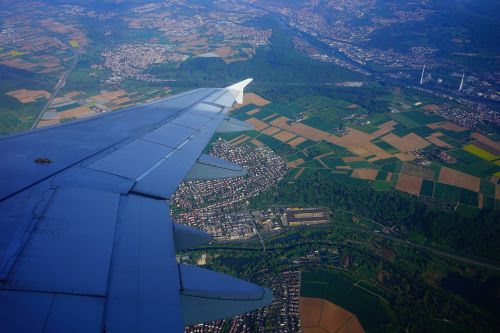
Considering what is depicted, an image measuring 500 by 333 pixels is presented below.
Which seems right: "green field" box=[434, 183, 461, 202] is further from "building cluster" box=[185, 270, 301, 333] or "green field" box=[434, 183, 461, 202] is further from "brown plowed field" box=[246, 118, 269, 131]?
"brown plowed field" box=[246, 118, 269, 131]

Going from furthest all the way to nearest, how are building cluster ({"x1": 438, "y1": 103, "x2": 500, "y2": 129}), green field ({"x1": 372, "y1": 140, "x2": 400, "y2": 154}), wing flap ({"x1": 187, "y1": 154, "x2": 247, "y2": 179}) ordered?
1. building cluster ({"x1": 438, "y1": 103, "x2": 500, "y2": 129})
2. green field ({"x1": 372, "y1": 140, "x2": 400, "y2": 154})
3. wing flap ({"x1": 187, "y1": 154, "x2": 247, "y2": 179})

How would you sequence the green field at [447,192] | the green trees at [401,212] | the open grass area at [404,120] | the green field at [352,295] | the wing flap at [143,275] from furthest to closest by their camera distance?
the open grass area at [404,120], the green field at [447,192], the green trees at [401,212], the green field at [352,295], the wing flap at [143,275]

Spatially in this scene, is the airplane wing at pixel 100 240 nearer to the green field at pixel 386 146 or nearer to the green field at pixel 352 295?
the green field at pixel 352 295

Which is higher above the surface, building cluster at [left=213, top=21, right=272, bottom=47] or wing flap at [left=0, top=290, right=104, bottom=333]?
wing flap at [left=0, top=290, right=104, bottom=333]

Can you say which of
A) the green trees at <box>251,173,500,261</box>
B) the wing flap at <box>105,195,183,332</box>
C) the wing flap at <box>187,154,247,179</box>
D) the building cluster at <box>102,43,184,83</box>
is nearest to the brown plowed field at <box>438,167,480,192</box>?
the green trees at <box>251,173,500,261</box>

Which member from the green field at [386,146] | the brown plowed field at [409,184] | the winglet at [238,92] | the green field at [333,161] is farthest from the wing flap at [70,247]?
the green field at [386,146]
